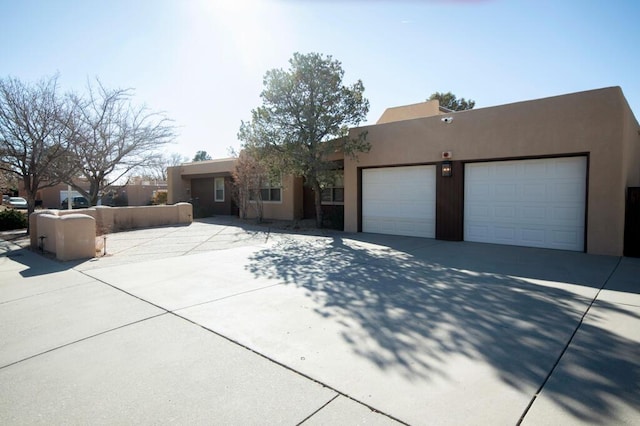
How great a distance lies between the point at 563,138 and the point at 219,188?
18625 millimetres

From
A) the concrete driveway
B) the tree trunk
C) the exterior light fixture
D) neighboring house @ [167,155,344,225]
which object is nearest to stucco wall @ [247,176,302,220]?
neighboring house @ [167,155,344,225]

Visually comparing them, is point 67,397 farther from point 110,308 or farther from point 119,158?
point 119,158

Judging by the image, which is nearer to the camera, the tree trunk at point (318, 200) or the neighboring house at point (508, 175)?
the neighboring house at point (508, 175)

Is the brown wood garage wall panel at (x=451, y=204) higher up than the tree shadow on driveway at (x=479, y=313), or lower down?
higher up

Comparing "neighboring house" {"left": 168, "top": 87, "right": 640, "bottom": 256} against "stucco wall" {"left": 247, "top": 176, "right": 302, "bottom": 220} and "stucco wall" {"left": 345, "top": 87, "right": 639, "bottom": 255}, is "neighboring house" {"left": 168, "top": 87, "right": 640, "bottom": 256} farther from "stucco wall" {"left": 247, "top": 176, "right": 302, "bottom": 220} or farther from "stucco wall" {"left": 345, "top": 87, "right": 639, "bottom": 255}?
"stucco wall" {"left": 247, "top": 176, "right": 302, "bottom": 220}

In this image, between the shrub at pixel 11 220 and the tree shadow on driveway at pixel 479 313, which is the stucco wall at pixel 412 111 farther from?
the shrub at pixel 11 220

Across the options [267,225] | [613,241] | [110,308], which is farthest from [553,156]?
[267,225]

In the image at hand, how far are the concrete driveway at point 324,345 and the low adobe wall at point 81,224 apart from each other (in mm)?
1284

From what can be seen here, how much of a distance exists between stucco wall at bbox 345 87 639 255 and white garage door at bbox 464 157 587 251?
0.35 m

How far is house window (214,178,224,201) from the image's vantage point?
2264 centimetres

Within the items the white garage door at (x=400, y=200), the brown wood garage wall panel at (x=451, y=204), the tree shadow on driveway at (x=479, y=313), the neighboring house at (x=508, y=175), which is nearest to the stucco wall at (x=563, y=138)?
the neighboring house at (x=508, y=175)

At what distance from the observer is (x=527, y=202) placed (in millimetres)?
9781

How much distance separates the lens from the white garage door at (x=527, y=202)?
9148 mm

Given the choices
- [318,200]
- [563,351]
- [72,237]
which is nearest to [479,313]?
[563,351]
